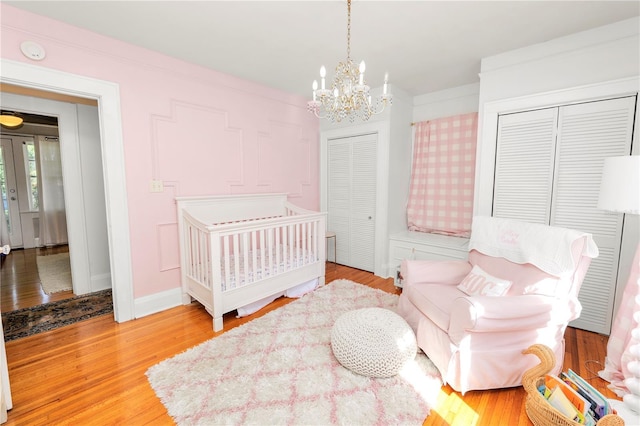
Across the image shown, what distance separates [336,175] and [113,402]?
3.18 m

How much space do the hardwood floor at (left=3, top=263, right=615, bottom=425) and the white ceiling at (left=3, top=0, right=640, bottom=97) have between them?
237cm

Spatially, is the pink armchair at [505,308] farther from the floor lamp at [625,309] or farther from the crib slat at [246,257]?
the crib slat at [246,257]

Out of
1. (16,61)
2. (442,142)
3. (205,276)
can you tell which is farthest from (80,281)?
(442,142)

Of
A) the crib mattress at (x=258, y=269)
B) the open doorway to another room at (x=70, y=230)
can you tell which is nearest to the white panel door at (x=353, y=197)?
the crib mattress at (x=258, y=269)

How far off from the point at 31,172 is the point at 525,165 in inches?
292

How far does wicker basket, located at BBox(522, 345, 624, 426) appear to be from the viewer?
1.20m

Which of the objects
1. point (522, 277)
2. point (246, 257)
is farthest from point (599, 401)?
point (246, 257)

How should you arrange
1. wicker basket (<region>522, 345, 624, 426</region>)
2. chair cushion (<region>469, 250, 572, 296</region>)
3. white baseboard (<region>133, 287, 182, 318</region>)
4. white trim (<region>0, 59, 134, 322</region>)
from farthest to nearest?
1. white baseboard (<region>133, 287, 182, 318</region>)
2. white trim (<region>0, 59, 134, 322</region>)
3. chair cushion (<region>469, 250, 572, 296</region>)
4. wicker basket (<region>522, 345, 624, 426</region>)

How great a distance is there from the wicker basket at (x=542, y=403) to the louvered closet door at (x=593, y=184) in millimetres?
1271

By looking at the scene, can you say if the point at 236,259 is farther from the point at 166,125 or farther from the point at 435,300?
the point at 435,300

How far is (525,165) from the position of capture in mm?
2469

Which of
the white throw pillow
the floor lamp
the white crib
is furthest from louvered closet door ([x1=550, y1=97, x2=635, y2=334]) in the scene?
the white crib

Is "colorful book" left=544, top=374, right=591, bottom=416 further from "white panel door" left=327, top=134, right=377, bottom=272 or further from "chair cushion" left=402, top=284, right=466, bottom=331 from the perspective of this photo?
"white panel door" left=327, top=134, right=377, bottom=272

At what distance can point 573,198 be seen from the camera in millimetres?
2270
